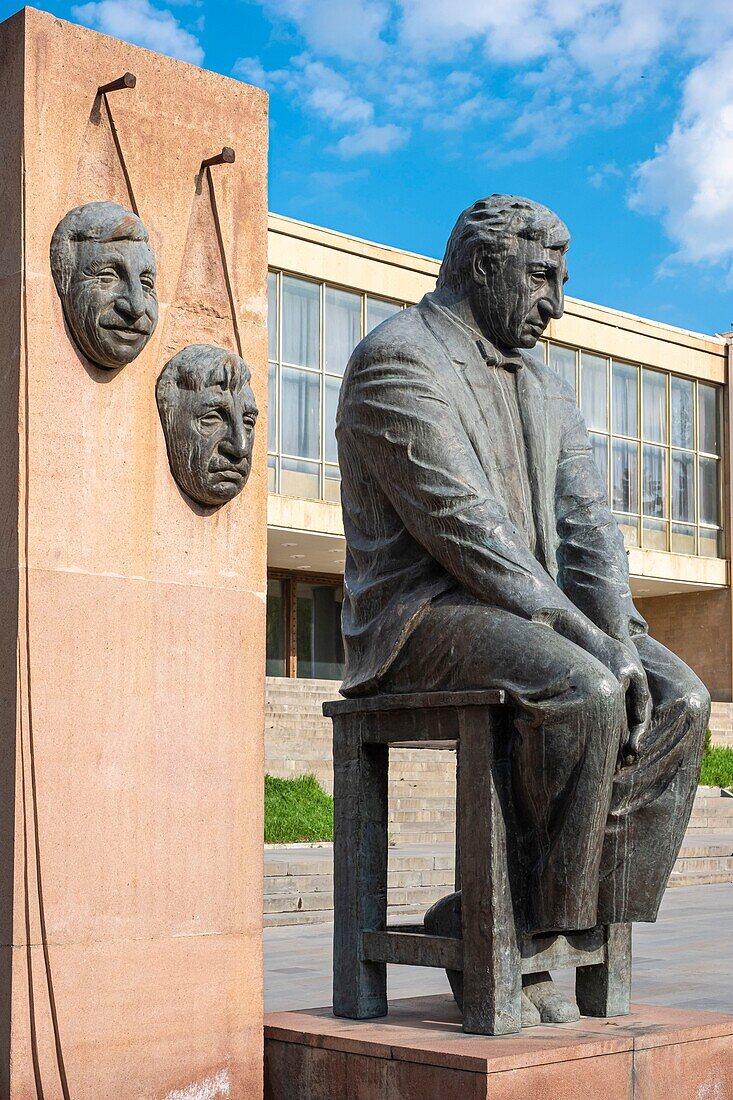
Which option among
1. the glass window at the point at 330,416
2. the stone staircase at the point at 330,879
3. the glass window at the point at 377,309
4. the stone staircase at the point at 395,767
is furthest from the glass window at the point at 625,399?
the stone staircase at the point at 330,879

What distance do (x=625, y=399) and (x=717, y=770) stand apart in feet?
40.4

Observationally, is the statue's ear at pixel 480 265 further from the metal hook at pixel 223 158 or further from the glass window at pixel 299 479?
the glass window at pixel 299 479

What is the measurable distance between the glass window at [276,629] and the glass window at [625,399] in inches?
323

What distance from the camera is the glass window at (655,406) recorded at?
34.5m

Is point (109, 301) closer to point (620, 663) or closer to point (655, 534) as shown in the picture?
point (620, 663)

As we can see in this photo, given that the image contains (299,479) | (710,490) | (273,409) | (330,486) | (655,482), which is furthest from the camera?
(710,490)

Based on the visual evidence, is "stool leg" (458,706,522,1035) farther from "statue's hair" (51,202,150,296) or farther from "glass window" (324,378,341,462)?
"glass window" (324,378,341,462)

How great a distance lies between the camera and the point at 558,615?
3.88 metres

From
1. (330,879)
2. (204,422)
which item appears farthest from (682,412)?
(204,422)

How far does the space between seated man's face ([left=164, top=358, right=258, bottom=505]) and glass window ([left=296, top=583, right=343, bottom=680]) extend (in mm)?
29199

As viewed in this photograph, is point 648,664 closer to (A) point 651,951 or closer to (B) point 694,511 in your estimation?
(A) point 651,951

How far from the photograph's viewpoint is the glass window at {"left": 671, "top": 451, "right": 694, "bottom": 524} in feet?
115

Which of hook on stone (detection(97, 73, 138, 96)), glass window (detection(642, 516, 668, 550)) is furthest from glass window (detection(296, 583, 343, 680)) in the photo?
hook on stone (detection(97, 73, 138, 96))

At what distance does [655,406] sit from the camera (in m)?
34.7
